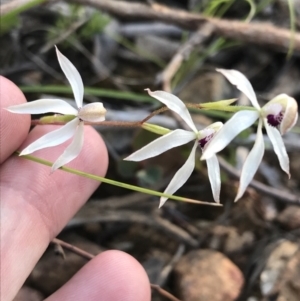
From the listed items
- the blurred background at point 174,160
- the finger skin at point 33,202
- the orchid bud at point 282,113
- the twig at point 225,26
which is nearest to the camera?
the orchid bud at point 282,113

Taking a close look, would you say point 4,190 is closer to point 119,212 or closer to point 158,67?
point 119,212

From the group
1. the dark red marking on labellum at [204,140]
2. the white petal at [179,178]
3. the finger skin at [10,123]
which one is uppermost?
the dark red marking on labellum at [204,140]

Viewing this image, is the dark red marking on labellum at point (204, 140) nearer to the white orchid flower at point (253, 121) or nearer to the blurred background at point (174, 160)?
the white orchid flower at point (253, 121)

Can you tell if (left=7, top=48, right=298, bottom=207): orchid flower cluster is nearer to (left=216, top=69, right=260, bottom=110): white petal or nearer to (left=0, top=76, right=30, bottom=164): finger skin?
(left=216, top=69, right=260, bottom=110): white petal

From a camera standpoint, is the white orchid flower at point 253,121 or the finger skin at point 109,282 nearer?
the white orchid flower at point 253,121

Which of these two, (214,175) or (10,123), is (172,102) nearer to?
(214,175)

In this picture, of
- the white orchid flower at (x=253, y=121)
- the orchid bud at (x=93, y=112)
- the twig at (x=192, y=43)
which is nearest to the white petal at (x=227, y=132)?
the white orchid flower at (x=253, y=121)

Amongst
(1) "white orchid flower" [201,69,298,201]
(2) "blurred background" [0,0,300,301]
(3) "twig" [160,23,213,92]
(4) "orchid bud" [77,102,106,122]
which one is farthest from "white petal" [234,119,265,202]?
(3) "twig" [160,23,213,92]
